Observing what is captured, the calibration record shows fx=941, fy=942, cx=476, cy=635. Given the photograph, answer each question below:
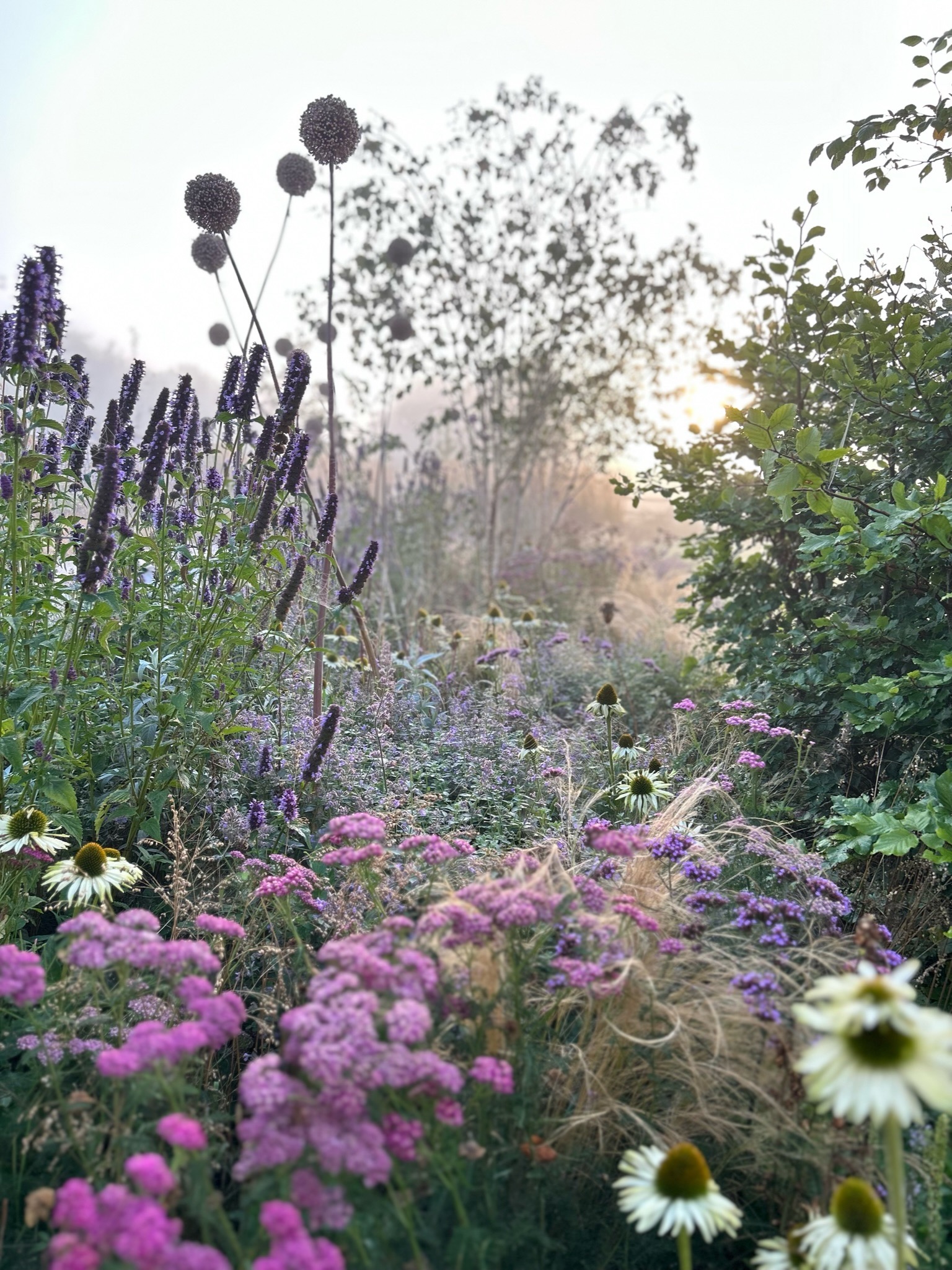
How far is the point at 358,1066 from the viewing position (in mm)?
1273

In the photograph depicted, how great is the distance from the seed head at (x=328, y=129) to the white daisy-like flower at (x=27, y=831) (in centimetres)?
278

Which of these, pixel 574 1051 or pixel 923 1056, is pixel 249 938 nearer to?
pixel 574 1051

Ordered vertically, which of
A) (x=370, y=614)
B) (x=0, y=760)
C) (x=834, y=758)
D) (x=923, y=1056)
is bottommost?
(x=923, y=1056)

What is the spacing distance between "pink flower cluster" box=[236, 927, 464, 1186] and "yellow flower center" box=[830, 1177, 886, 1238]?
57cm

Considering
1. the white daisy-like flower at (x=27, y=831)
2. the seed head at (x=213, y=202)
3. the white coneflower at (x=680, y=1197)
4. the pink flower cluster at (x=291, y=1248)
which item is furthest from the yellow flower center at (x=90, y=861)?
the seed head at (x=213, y=202)

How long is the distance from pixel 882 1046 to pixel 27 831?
2006mm

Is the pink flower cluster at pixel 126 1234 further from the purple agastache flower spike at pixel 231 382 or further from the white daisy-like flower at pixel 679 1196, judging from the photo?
the purple agastache flower spike at pixel 231 382

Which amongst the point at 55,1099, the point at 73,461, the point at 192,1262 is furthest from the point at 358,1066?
the point at 73,461

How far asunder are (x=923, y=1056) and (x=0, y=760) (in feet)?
8.49

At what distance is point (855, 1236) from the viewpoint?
1.32 m

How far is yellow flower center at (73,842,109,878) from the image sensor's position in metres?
2.18

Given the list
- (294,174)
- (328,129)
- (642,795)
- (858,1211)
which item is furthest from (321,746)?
(294,174)

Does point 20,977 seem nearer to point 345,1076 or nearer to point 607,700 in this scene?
point 345,1076

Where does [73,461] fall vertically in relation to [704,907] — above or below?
above
